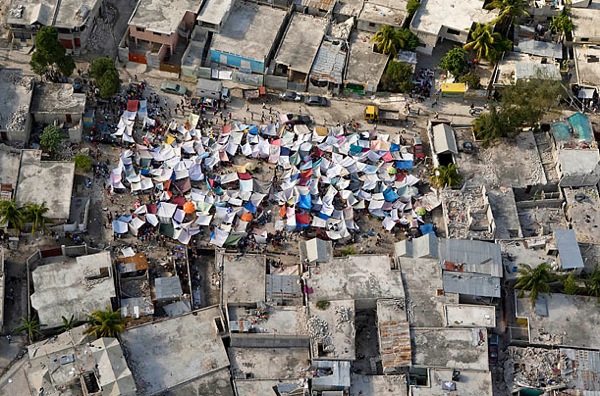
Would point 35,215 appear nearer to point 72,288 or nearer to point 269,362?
point 72,288

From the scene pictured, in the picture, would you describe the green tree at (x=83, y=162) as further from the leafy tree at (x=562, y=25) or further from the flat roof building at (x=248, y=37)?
the leafy tree at (x=562, y=25)

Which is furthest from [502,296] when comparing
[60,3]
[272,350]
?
[60,3]

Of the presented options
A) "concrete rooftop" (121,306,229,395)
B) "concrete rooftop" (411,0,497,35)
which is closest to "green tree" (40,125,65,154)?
"concrete rooftop" (121,306,229,395)

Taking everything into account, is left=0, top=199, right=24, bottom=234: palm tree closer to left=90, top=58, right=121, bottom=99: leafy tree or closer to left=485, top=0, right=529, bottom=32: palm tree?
left=90, top=58, right=121, bottom=99: leafy tree

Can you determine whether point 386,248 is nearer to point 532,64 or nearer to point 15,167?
point 532,64

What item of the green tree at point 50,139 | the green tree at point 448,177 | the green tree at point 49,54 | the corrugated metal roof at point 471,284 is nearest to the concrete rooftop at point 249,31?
the green tree at point 49,54
